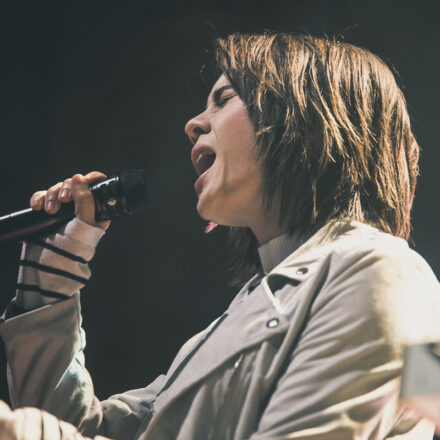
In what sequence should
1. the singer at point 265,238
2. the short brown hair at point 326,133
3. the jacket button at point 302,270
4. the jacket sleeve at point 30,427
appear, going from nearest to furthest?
the jacket sleeve at point 30,427 → the singer at point 265,238 → the jacket button at point 302,270 → the short brown hair at point 326,133

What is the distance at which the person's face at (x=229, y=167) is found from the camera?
1.28 metres

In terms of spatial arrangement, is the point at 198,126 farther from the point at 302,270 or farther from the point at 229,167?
the point at 302,270

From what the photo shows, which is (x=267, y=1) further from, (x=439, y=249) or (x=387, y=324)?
(x=387, y=324)

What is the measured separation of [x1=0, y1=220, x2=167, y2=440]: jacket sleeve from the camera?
129 cm

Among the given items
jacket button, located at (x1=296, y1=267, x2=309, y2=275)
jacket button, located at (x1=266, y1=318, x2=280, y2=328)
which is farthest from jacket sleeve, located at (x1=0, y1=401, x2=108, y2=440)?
jacket button, located at (x1=296, y1=267, x2=309, y2=275)

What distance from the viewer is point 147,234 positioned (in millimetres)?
2172

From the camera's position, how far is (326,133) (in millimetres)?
1210

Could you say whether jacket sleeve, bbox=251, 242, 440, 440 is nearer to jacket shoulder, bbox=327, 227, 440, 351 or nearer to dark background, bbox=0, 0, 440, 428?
jacket shoulder, bbox=327, 227, 440, 351

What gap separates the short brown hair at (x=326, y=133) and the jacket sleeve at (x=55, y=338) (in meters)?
0.47

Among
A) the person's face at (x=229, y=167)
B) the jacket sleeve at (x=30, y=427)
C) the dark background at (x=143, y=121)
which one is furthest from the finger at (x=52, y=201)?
the dark background at (x=143, y=121)

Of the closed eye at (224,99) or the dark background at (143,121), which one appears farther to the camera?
the dark background at (143,121)

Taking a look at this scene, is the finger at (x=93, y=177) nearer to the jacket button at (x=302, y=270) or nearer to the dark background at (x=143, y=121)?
the jacket button at (x=302, y=270)

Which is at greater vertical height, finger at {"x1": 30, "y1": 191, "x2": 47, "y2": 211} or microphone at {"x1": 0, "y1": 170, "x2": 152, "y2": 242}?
finger at {"x1": 30, "y1": 191, "x2": 47, "y2": 211}

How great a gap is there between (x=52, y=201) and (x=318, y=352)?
743mm
